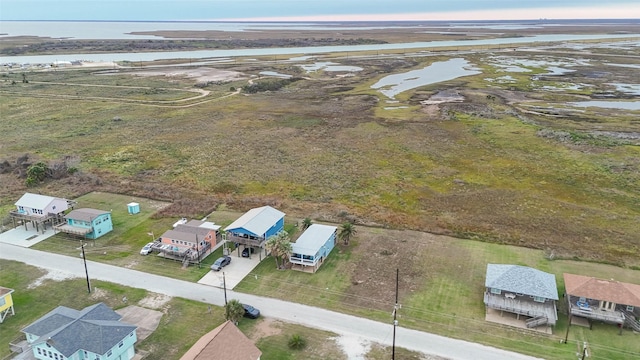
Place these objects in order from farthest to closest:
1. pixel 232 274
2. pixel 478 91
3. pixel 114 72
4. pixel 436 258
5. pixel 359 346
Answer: pixel 114 72
pixel 478 91
pixel 436 258
pixel 232 274
pixel 359 346

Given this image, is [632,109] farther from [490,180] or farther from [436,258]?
[436,258]

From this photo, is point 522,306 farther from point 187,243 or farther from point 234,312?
point 187,243

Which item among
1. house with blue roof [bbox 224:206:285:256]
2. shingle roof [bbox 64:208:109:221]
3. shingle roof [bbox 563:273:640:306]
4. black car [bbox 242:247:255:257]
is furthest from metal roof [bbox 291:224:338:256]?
shingle roof [bbox 64:208:109:221]

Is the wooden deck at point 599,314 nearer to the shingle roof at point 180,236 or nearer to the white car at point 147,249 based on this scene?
the shingle roof at point 180,236

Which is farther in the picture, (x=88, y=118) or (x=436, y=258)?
(x=88, y=118)

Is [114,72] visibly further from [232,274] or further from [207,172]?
[232,274]

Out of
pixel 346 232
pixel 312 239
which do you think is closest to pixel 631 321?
pixel 346 232

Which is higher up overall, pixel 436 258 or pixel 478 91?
pixel 478 91

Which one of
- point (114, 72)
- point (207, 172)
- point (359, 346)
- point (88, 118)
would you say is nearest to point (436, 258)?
point (359, 346)

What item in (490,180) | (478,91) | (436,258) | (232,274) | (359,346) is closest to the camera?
(359,346)
